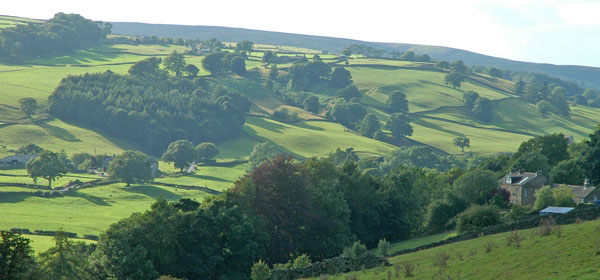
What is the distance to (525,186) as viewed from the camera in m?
101

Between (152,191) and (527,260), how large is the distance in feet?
325

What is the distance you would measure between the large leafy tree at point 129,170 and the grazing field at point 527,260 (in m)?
93.4

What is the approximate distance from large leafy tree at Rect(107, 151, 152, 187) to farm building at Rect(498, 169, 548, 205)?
68210 mm

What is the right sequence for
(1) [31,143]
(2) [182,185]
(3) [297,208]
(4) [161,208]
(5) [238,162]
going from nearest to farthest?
(4) [161,208] → (3) [297,208] → (2) [182,185] → (1) [31,143] → (5) [238,162]

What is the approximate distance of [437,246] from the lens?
181ft

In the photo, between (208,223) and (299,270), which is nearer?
(299,270)

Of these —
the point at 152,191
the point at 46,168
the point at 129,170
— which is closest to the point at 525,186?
the point at 152,191

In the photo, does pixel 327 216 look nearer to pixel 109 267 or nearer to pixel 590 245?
pixel 109 267

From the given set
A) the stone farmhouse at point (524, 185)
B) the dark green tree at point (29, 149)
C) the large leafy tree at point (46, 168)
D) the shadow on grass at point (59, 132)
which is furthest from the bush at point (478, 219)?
the shadow on grass at point (59, 132)

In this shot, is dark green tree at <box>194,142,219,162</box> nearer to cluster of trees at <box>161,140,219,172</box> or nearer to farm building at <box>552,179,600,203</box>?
cluster of trees at <box>161,140,219,172</box>

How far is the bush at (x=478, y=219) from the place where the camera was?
2635 inches

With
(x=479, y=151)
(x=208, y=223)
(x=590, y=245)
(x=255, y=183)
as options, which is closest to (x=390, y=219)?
A: (x=255, y=183)

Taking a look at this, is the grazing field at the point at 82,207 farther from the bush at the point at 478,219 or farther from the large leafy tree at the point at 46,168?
the bush at the point at 478,219

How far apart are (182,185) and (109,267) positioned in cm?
7940
